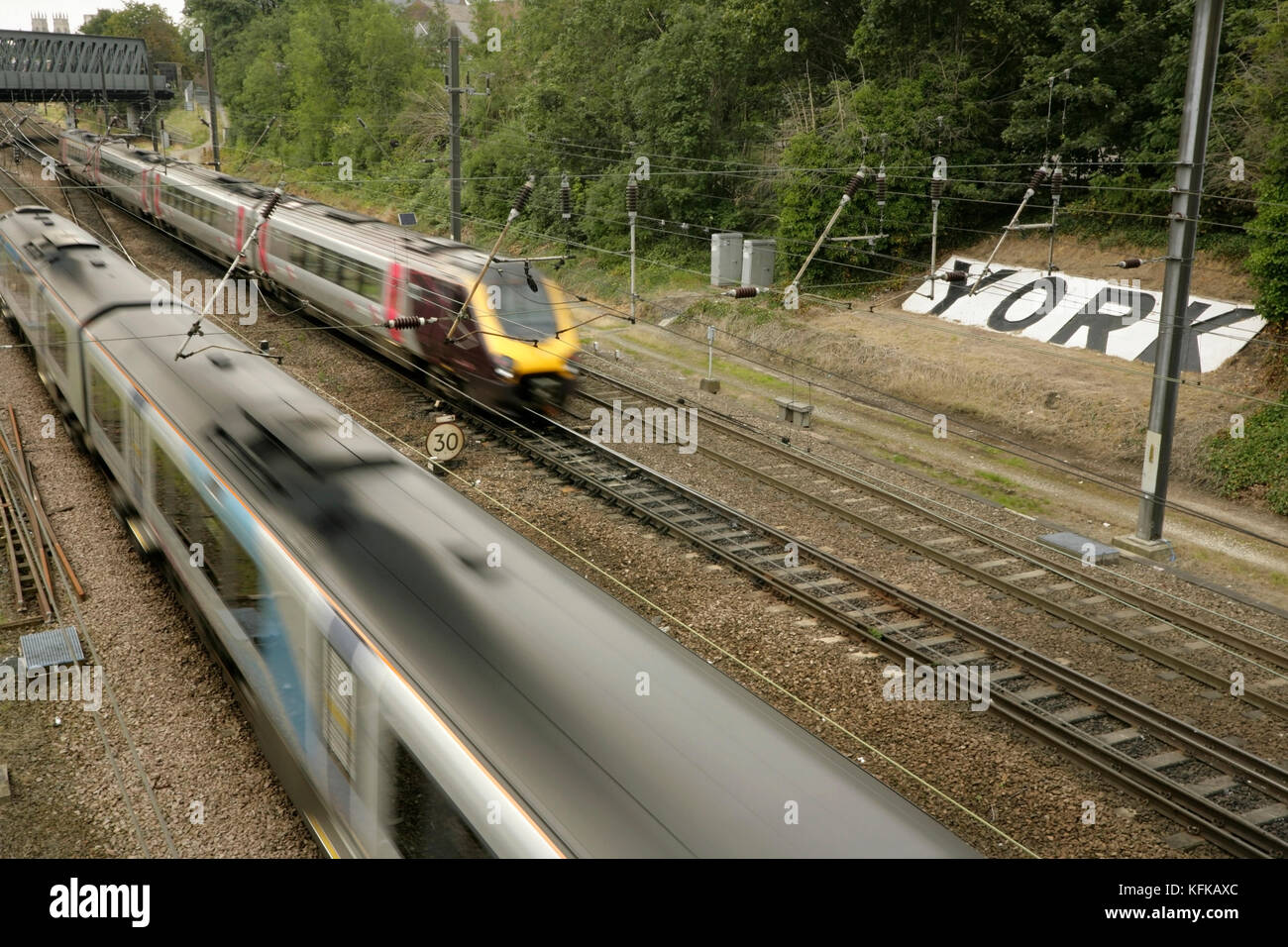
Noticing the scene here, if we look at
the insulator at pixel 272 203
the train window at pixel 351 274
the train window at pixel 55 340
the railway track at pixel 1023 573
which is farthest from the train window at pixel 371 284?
the railway track at pixel 1023 573

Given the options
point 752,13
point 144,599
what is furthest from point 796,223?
point 144,599

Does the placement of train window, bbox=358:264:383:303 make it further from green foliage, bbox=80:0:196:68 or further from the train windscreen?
green foliage, bbox=80:0:196:68

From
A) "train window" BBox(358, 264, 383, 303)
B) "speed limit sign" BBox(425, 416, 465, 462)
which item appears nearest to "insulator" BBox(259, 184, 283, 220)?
"speed limit sign" BBox(425, 416, 465, 462)

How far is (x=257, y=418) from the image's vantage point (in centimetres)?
945

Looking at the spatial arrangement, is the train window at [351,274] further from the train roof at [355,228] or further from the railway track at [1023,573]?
the railway track at [1023,573]

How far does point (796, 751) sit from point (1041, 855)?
4109mm

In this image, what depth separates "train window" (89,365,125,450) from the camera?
11.7m

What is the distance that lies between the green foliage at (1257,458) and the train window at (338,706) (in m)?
16.8

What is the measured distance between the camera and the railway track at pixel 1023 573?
11320 mm

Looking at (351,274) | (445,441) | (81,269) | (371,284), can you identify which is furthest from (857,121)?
(81,269)

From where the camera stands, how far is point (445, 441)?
16609mm

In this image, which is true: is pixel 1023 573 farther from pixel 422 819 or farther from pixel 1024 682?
pixel 422 819

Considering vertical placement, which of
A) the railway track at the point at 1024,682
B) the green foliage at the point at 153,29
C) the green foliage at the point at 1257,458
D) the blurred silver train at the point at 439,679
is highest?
the green foliage at the point at 153,29

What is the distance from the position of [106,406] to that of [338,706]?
784 centimetres
